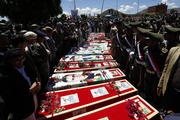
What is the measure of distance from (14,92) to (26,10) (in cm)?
1777

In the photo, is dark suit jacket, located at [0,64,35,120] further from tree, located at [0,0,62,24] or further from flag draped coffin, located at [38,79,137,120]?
tree, located at [0,0,62,24]

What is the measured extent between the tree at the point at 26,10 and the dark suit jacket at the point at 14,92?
17.0m

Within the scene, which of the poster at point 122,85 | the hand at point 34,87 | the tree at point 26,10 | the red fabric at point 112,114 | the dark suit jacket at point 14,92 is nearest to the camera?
the dark suit jacket at point 14,92

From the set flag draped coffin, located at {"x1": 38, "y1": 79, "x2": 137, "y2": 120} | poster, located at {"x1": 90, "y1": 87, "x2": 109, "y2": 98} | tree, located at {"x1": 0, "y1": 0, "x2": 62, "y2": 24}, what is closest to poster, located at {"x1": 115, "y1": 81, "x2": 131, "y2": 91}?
flag draped coffin, located at {"x1": 38, "y1": 79, "x2": 137, "y2": 120}

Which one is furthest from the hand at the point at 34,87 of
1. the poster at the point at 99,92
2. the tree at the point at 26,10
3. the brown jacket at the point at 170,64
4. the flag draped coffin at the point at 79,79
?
the tree at the point at 26,10

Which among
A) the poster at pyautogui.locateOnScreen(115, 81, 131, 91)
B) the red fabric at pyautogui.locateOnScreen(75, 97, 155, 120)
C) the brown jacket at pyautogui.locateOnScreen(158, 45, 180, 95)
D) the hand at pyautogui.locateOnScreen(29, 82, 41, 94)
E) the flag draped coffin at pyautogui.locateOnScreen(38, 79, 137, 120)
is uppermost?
the brown jacket at pyautogui.locateOnScreen(158, 45, 180, 95)

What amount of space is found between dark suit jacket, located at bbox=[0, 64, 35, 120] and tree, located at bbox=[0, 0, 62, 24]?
55.7 ft

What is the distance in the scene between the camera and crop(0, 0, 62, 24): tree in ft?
46.9

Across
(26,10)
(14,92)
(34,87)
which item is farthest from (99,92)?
(26,10)

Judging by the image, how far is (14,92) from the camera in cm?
121

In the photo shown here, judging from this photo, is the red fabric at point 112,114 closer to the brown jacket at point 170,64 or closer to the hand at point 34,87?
the brown jacket at point 170,64

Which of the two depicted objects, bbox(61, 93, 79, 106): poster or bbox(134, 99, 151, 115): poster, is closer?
bbox(134, 99, 151, 115): poster

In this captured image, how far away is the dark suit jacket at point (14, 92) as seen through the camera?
1.16 m

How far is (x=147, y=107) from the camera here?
85.0 inches
